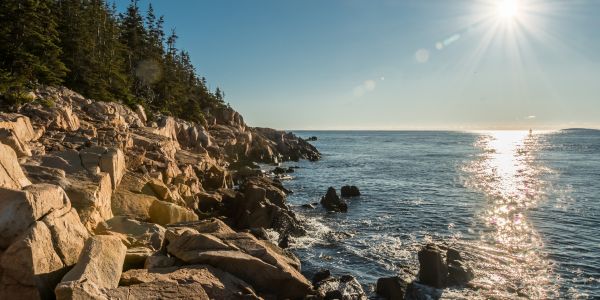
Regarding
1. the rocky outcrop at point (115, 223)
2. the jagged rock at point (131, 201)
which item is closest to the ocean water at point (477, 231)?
the rocky outcrop at point (115, 223)

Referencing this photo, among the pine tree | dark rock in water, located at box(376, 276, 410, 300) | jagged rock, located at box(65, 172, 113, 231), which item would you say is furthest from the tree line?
dark rock in water, located at box(376, 276, 410, 300)

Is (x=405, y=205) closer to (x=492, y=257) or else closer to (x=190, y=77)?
(x=492, y=257)

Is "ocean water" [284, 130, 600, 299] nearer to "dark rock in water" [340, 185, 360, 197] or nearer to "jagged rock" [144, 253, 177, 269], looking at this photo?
"dark rock in water" [340, 185, 360, 197]

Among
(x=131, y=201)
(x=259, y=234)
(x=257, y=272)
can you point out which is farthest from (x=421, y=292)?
(x=131, y=201)

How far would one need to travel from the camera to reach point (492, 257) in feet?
70.6

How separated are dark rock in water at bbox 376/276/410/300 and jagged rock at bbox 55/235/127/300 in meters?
11.1

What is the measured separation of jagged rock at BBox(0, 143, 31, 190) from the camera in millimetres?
11914

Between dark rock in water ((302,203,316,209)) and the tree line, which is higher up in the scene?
the tree line

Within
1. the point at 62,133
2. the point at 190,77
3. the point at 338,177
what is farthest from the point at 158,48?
the point at 62,133

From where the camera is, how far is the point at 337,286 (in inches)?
675

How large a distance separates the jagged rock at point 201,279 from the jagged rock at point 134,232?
9.00ft

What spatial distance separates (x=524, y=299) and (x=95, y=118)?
108 feet

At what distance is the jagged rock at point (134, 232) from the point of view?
48.2 ft

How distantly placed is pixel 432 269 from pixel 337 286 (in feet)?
15.6
